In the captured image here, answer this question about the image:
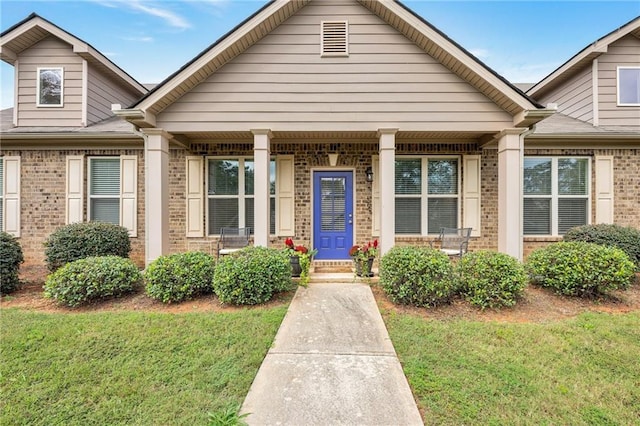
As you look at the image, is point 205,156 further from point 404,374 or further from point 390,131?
point 404,374

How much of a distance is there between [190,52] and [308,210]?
1171 cm

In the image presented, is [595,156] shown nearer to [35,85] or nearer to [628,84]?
[628,84]

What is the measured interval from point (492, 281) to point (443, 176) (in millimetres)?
3545

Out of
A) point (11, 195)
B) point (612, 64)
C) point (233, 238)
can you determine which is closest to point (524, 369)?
point (233, 238)

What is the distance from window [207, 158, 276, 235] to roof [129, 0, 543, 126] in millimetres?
2148

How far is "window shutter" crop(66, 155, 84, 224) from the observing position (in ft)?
24.4

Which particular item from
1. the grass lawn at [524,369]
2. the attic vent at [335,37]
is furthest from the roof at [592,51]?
the grass lawn at [524,369]

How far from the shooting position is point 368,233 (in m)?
7.39

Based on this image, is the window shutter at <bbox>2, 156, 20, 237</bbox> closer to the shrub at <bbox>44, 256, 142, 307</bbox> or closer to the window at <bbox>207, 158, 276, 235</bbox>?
the shrub at <bbox>44, 256, 142, 307</bbox>

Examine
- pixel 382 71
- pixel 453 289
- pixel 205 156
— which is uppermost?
pixel 382 71

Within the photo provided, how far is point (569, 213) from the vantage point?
24.7 feet

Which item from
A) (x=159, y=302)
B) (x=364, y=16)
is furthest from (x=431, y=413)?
(x=364, y=16)

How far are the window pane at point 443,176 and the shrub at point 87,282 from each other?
21.3 ft

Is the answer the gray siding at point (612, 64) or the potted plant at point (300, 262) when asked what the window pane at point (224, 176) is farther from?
the gray siding at point (612, 64)
